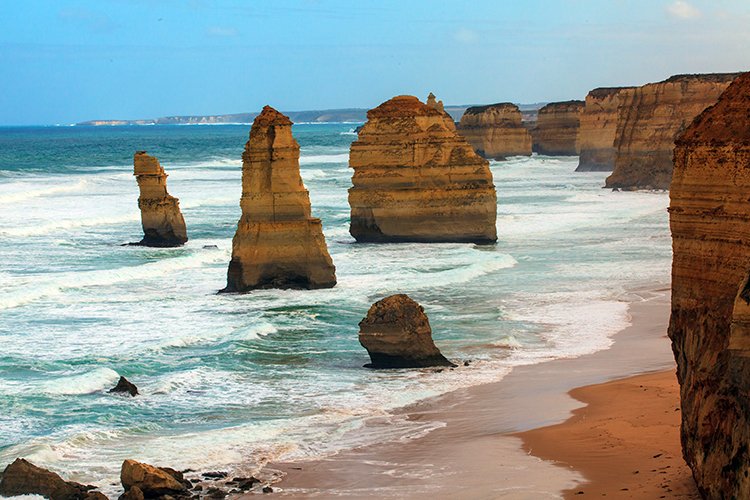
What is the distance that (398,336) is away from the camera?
1980cm

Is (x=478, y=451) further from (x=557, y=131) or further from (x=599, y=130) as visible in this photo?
(x=557, y=131)

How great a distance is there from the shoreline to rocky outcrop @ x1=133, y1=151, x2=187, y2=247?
63.4ft

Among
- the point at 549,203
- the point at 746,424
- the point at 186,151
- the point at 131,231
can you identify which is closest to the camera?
the point at 746,424

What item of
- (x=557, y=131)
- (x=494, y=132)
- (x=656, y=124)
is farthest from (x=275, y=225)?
(x=557, y=131)

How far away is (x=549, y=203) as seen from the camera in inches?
2174

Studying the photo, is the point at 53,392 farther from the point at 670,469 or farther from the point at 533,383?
the point at 670,469

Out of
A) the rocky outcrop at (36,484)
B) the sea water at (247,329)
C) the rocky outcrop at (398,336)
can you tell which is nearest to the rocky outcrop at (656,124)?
the sea water at (247,329)

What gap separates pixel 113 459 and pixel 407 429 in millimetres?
3701

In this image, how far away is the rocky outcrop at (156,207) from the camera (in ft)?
123

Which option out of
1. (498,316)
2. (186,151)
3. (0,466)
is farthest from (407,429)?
(186,151)

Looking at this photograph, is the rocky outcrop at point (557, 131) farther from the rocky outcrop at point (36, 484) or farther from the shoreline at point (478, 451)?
the rocky outcrop at point (36, 484)

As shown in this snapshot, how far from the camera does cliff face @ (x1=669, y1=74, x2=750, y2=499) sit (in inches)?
428

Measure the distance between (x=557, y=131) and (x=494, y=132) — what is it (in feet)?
36.9

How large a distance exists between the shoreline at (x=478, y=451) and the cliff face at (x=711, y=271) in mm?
2026
